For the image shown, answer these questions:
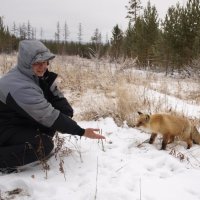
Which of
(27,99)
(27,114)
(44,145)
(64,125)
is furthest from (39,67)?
(44,145)

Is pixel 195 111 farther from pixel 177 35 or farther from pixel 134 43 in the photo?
pixel 134 43

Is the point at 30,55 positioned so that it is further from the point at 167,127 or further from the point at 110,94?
the point at 110,94

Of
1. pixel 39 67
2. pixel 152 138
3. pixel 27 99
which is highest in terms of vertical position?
pixel 39 67

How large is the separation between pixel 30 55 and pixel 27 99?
17.8 inches

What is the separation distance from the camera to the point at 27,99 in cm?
326

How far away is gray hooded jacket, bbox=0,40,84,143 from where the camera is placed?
3.27m

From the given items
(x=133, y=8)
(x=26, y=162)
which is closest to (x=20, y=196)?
(x=26, y=162)

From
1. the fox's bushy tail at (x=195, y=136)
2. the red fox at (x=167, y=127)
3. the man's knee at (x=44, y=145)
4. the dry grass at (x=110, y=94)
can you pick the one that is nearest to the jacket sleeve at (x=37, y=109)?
the man's knee at (x=44, y=145)

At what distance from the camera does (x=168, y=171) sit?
3.52 m

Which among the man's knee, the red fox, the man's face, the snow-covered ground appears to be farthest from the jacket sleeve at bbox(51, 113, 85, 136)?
the red fox

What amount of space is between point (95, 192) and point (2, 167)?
1.13m

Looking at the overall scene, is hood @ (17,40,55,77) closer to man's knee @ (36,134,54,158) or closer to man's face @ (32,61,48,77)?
man's face @ (32,61,48,77)

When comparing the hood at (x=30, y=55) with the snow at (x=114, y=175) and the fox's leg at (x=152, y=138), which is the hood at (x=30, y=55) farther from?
the fox's leg at (x=152, y=138)

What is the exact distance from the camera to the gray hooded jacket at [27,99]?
10.7 ft
